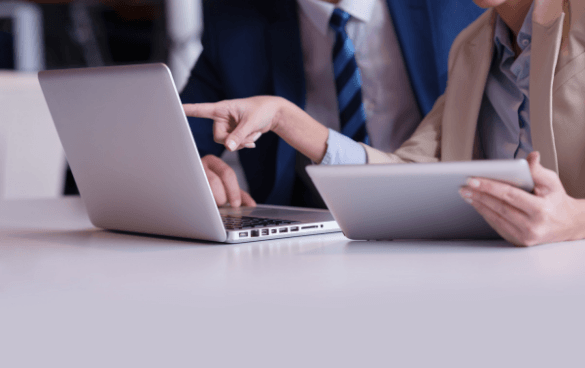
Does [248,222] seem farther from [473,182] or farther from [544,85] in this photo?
[544,85]

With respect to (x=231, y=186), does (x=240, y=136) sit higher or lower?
higher

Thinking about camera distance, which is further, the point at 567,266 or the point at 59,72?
the point at 59,72

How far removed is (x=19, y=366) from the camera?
1.06 feet

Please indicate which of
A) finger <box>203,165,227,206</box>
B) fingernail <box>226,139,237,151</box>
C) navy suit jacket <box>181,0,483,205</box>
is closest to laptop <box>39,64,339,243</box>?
fingernail <box>226,139,237,151</box>

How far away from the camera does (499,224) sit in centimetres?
66

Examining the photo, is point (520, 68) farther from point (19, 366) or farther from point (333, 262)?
point (19, 366)

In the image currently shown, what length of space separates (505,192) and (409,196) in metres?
0.11

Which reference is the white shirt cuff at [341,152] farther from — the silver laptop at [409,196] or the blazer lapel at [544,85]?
the silver laptop at [409,196]

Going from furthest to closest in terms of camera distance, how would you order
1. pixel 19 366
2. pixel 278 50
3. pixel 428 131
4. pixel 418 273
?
pixel 278 50 → pixel 428 131 → pixel 418 273 → pixel 19 366

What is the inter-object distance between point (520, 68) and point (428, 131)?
29cm

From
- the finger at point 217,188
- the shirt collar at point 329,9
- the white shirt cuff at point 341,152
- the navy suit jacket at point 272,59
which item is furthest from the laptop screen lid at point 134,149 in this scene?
the shirt collar at point 329,9

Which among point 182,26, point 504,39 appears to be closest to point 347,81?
point 504,39

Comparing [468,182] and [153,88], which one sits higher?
[153,88]

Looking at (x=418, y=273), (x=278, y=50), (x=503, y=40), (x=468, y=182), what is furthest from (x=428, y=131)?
(x=418, y=273)
